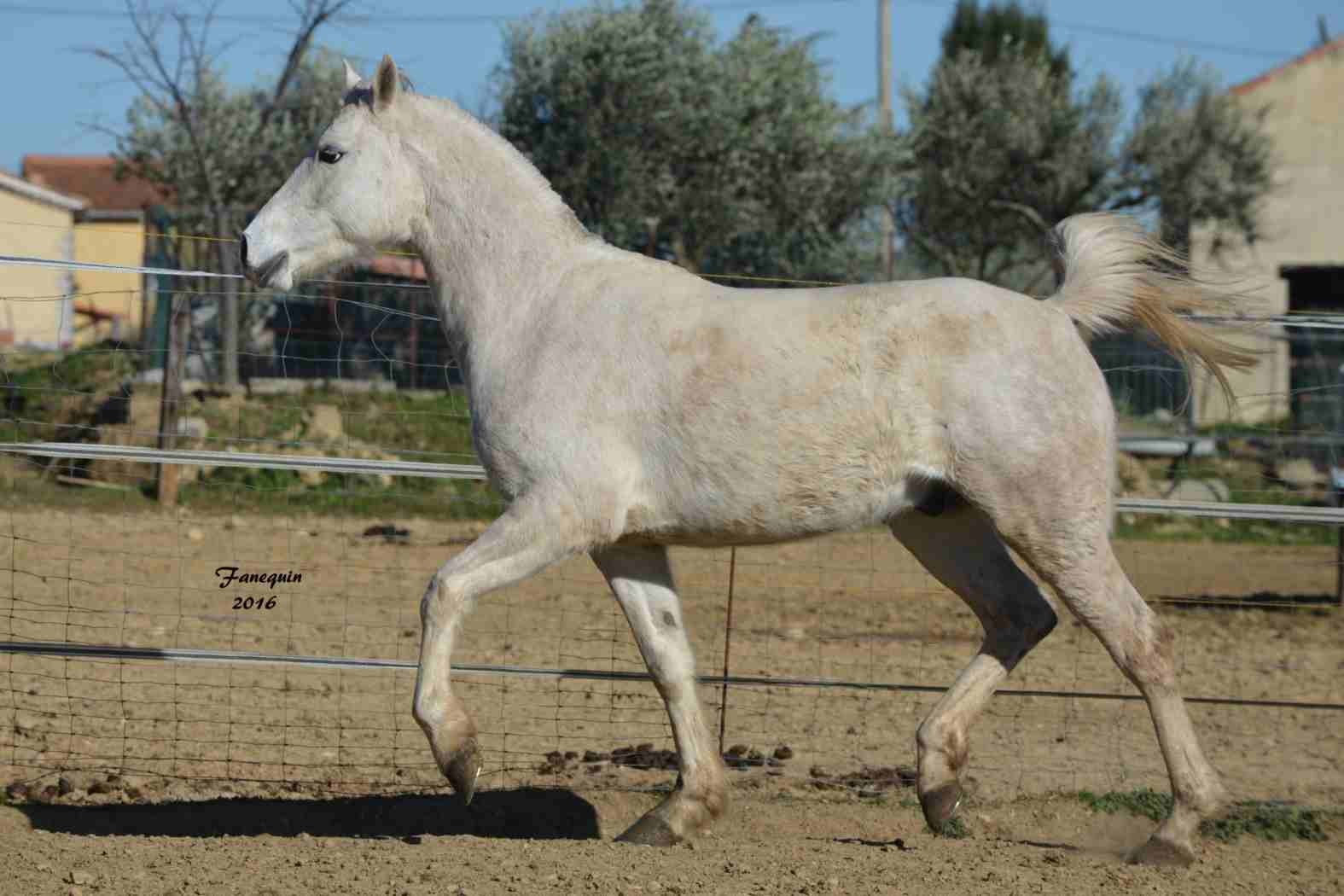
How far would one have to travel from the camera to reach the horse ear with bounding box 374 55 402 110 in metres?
4.76

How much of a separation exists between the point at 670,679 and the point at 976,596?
1.09m

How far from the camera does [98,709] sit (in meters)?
6.57

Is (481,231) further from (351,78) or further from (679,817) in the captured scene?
(679,817)

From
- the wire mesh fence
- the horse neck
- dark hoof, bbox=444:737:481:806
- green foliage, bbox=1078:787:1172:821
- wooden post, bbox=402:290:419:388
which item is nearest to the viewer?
dark hoof, bbox=444:737:481:806

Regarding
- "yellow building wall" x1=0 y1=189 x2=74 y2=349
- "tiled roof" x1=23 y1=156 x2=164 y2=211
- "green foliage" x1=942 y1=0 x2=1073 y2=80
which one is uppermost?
"green foliage" x1=942 y1=0 x2=1073 y2=80

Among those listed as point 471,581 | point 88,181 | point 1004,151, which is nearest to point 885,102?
point 1004,151

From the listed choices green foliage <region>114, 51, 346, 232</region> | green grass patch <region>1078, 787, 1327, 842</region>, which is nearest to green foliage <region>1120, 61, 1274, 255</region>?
green foliage <region>114, 51, 346, 232</region>

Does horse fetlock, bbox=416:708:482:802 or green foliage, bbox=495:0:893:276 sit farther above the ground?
green foliage, bbox=495:0:893:276

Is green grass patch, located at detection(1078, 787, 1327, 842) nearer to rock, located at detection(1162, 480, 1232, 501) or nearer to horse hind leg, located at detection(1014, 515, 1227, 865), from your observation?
horse hind leg, located at detection(1014, 515, 1227, 865)

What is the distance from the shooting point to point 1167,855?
4574mm

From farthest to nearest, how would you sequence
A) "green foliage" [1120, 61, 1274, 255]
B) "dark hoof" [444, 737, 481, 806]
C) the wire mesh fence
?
"green foliage" [1120, 61, 1274, 255]
the wire mesh fence
"dark hoof" [444, 737, 481, 806]

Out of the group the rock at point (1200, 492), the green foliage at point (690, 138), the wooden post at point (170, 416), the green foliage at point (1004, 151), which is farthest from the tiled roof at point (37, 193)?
the rock at point (1200, 492)

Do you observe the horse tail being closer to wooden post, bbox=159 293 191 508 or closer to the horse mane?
the horse mane

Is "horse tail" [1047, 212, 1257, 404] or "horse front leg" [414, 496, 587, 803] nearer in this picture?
"horse front leg" [414, 496, 587, 803]
